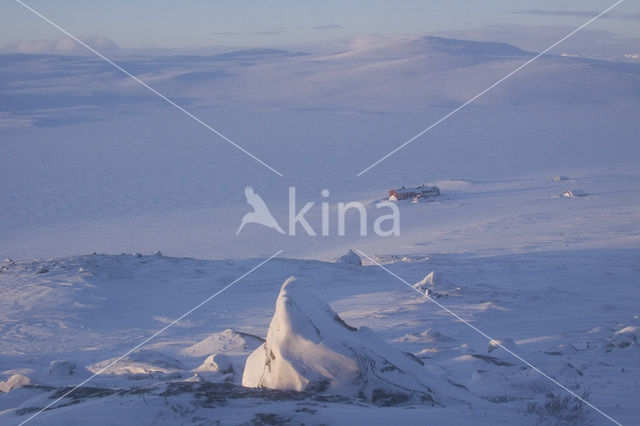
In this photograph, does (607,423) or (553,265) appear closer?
(607,423)

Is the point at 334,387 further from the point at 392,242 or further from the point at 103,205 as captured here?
the point at 103,205

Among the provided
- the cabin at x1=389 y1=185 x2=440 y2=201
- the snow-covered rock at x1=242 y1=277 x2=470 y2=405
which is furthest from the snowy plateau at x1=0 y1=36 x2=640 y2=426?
Answer: the cabin at x1=389 y1=185 x2=440 y2=201

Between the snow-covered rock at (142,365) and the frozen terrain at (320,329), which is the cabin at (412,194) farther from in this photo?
the snow-covered rock at (142,365)

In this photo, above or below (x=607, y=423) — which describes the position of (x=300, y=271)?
below

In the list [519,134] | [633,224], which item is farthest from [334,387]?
[519,134]

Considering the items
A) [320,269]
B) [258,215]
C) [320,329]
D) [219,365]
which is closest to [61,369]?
[219,365]

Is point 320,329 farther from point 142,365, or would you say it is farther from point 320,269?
point 320,269

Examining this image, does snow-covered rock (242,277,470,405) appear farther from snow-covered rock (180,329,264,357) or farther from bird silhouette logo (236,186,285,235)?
bird silhouette logo (236,186,285,235)

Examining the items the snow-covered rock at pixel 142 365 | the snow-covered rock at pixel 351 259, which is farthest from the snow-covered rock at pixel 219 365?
the snow-covered rock at pixel 351 259
